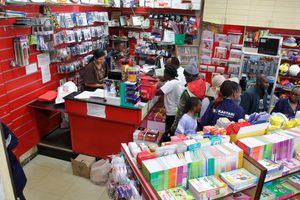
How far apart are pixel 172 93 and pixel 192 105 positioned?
72cm

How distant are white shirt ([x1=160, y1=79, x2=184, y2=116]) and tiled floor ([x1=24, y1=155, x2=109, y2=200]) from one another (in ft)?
5.20

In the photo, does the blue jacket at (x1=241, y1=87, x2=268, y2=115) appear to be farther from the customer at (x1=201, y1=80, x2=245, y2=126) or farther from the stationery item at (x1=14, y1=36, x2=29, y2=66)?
the stationery item at (x1=14, y1=36, x2=29, y2=66)

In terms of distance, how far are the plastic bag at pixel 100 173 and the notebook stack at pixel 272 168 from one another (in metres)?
2.33

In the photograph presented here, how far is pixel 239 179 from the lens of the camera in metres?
1.96

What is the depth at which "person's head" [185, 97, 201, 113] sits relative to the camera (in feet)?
10.6

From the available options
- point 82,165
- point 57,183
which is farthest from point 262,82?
point 57,183

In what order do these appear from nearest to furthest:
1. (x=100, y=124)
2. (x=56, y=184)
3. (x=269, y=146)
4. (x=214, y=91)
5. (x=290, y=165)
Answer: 1. (x=269, y=146)
2. (x=290, y=165)
3. (x=56, y=184)
4. (x=100, y=124)
5. (x=214, y=91)

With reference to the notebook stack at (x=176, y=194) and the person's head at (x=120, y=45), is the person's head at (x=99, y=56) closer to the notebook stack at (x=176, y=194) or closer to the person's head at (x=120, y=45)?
the person's head at (x=120, y=45)

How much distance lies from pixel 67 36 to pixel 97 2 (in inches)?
44.7

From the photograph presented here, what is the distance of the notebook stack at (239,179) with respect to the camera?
1.91m

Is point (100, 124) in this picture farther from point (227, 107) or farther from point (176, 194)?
point (176, 194)

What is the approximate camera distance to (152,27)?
21.0 feet

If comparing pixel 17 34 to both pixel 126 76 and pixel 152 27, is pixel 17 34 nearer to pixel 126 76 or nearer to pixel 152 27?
pixel 126 76

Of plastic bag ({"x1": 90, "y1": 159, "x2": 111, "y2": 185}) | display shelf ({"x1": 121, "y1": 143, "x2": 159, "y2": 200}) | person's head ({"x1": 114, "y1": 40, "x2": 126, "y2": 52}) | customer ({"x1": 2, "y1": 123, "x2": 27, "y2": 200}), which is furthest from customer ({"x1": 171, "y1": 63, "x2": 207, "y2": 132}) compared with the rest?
person's head ({"x1": 114, "y1": 40, "x2": 126, "y2": 52})
